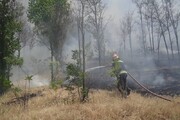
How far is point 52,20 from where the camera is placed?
23.5 metres

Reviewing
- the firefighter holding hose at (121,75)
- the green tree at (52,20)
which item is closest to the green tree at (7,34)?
the green tree at (52,20)

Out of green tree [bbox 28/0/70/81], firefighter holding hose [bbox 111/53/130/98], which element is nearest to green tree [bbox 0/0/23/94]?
green tree [bbox 28/0/70/81]

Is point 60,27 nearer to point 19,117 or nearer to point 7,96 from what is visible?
point 7,96

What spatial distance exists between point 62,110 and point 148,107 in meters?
2.28

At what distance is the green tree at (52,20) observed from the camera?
2320 centimetres

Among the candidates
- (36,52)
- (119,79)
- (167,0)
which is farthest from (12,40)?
(36,52)

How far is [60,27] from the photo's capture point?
23812 millimetres

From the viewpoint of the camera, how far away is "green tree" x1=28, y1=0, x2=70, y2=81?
914 inches

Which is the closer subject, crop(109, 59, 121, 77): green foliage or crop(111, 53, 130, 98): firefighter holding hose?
crop(109, 59, 121, 77): green foliage

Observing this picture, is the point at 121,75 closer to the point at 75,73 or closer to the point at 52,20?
the point at 75,73

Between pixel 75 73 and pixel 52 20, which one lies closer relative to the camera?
pixel 75 73

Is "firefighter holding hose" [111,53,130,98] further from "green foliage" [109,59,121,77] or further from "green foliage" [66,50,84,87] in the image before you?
"green foliage" [66,50,84,87]

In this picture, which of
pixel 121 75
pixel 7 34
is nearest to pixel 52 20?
pixel 7 34

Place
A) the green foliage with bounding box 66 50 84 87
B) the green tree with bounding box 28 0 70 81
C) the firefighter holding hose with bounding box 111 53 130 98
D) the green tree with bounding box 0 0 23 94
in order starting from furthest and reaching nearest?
the green tree with bounding box 28 0 70 81 < the green tree with bounding box 0 0 23 94 < the firefighter holding hose with bounding box 111 53 130 98 < the green foliage with bounding box 66 50 84 87
